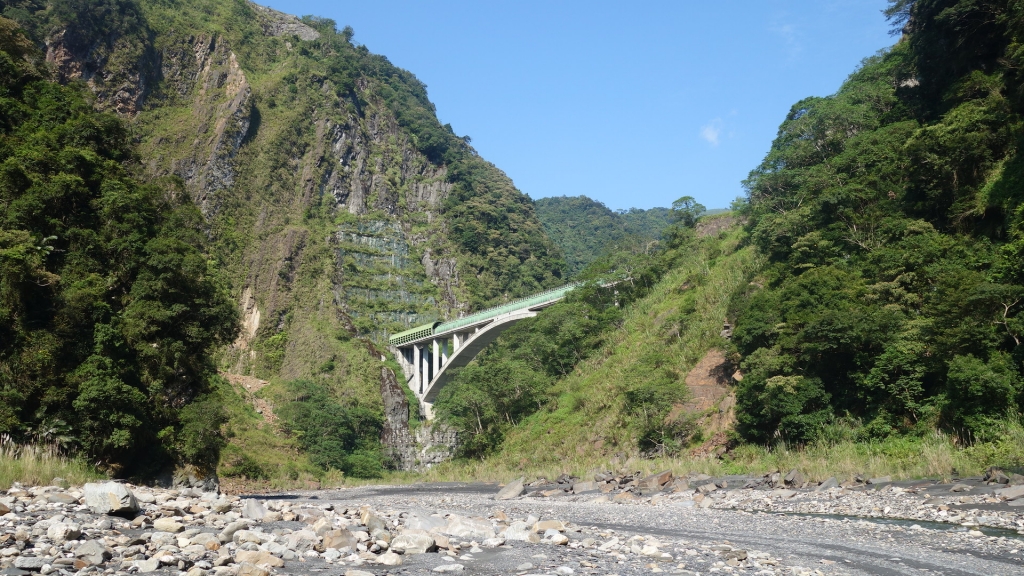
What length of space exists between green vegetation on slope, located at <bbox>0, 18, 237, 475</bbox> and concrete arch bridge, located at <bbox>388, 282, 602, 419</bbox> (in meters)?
36.9

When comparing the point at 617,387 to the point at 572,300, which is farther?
the point at 572,300

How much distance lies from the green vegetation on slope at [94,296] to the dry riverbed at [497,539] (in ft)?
27.8

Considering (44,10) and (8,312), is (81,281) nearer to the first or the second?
(8,312)

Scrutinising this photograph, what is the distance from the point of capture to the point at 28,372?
18469 millimetres

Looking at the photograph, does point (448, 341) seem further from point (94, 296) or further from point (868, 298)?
point (94, 296)

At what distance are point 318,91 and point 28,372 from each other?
9586 cm

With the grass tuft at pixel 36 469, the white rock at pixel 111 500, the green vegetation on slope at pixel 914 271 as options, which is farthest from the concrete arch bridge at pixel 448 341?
the white rock at pixel 111 500

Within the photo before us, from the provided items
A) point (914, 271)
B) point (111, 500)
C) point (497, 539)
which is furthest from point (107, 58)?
point (497, 539)

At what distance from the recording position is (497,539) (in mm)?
10562

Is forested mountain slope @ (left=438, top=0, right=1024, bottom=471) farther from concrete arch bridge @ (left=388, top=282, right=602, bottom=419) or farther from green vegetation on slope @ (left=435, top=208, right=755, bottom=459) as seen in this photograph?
concrete arch bridge @ (left=388, top=282, right=602, bottom=419)

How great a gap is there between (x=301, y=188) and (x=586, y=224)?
78.6 metres

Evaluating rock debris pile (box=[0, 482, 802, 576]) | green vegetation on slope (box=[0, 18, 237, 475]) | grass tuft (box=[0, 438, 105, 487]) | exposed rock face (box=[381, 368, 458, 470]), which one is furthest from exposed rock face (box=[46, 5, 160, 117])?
rock debris pile (box=[0, 482, 802, 576])

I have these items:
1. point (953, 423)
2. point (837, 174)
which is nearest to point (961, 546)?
point (953, 423)

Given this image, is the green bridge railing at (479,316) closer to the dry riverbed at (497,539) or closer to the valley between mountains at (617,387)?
the valley between mountains at (617,387)
